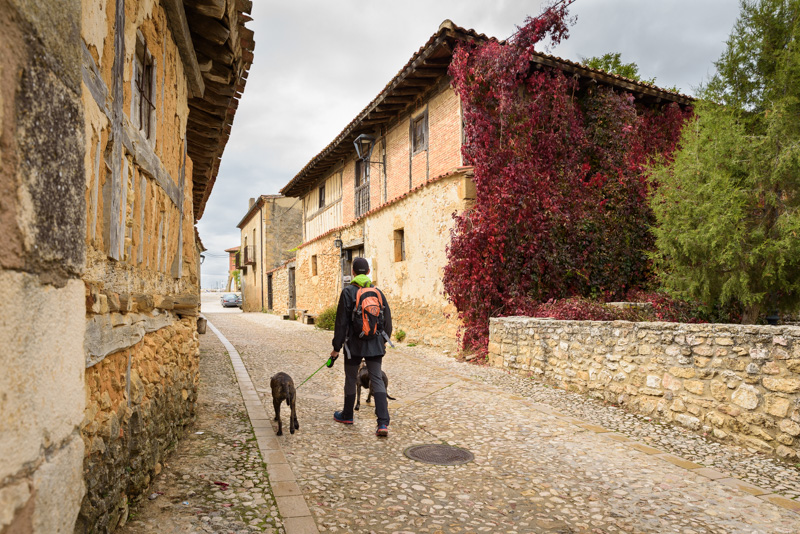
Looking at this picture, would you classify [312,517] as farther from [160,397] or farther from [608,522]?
[608,522]

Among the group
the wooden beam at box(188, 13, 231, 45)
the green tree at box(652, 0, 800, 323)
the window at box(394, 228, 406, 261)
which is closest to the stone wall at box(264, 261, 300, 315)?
the window at box(394, 228, 406, 261)

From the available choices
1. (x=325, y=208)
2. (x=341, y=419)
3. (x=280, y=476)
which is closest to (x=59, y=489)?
(x=280, y=476)

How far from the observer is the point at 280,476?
3.78 meters

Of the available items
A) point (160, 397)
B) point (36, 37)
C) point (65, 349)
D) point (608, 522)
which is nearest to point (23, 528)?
point (65, 349)

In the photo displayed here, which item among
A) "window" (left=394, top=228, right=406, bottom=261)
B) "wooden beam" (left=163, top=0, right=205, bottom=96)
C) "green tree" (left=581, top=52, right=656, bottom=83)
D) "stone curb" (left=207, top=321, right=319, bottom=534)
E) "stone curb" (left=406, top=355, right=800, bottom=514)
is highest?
"green tree" (left=581, top=52, right=656, bottom=83)

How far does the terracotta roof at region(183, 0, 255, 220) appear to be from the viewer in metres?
4.22

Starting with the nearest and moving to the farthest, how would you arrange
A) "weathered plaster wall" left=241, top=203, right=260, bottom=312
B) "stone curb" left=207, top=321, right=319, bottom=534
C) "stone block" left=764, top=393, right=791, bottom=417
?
"stone curb" left=207, top=321, right=319, bottom=534
"stone block" left=764, top=393, right=791, bottom=417
"weathered plaster wall" left=241, top=203, right=260, bottom=312

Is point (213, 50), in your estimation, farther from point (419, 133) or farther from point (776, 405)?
point (419, 133)

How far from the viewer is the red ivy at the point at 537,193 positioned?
32.1 ft

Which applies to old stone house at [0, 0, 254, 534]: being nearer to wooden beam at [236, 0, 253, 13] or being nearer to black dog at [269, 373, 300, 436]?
wooden beam at [236, 0, 253, 13]

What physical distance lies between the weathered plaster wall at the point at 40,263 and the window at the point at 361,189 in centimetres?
1402

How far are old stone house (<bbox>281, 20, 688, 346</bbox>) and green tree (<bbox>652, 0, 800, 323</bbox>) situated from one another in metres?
3.42

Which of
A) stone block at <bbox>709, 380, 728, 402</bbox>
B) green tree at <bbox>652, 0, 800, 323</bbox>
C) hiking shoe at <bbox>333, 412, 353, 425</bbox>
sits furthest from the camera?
green tree at <bbox>652, 0, 800, 323</bbox>

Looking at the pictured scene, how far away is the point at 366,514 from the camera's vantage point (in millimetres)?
3225
